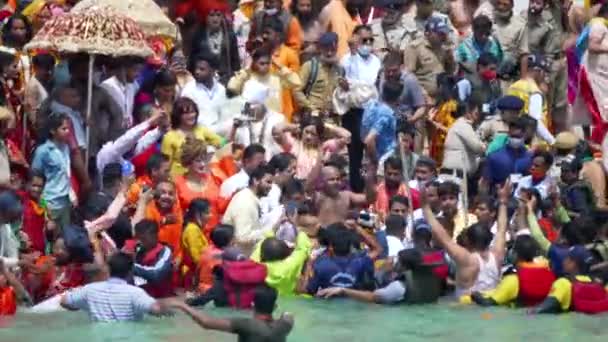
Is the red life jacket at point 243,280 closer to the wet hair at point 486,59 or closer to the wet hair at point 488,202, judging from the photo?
the wet hair at point 488,202

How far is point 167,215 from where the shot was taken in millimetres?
27625

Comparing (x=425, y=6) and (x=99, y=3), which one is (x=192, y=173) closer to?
(x=99, y=3)

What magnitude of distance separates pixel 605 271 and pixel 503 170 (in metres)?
2.87

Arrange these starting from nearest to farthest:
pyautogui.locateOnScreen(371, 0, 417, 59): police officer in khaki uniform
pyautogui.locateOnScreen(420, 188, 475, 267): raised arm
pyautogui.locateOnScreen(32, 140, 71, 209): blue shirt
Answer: pyautogui.locateOnScreen(420, 188, 475, 267): raised arm
pyautogui.locateOnScreen(32, 140, 71, 209): blue shirt
pyautogui.locateOnScreen(371, 0, 417, 59): police officer in khaki uniform

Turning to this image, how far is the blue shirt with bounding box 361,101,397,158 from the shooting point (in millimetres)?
30406

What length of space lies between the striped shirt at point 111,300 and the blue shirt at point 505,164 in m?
5.52

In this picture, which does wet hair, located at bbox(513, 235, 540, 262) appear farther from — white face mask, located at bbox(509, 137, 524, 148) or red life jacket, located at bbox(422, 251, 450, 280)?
white face mask, located at bbox(509, 137, 524, 148)

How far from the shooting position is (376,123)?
30.4 meters

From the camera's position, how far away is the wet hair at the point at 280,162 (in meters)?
28.6

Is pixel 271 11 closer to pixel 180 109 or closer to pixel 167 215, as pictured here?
pixel 180 109

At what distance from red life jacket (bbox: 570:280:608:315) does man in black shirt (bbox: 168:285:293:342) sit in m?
4.46

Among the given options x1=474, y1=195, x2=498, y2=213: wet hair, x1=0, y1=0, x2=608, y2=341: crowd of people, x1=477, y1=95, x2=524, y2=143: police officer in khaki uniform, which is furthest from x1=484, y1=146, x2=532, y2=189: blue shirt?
x1=474, y1=195, x2=498, y2=213: wet hair

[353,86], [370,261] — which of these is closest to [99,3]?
[353,86]

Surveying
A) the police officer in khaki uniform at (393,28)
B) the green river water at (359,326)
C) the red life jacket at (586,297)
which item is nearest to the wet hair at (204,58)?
the police officer in khaki uniform at (393,28)
